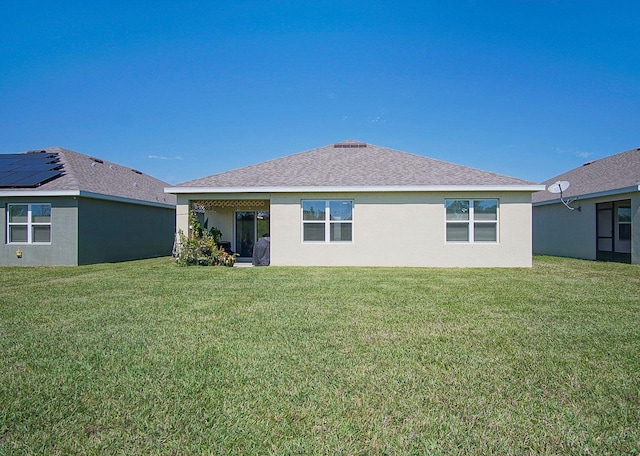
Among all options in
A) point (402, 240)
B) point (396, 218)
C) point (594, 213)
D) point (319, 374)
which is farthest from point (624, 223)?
point (319, 374)

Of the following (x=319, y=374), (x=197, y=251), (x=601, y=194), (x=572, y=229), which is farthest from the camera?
(x=572, y=229)

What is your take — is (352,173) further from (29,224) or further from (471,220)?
(29,224)

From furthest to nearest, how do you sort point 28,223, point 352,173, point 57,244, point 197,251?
point 352,173 → point 28,223 → point 57,244 → point 197,251

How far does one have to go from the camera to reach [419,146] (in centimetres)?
2238

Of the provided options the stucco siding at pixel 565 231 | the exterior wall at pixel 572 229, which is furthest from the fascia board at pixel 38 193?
the stucco siding at pixel 565 231

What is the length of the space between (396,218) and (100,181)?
13.1 m

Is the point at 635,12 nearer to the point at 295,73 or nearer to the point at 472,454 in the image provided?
the point at 295,73

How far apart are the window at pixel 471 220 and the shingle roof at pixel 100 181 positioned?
13857mm

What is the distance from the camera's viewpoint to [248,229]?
58.9 ft

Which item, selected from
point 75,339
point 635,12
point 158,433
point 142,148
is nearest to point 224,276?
point 75,339

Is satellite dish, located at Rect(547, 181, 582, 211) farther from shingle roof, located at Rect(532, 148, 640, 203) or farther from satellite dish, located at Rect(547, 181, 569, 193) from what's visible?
shingle roof, located at Rect(532, 148, 640, 203)

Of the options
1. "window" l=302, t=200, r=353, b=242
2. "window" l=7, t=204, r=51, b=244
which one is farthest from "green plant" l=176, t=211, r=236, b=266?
"window" l=7, t=204, r=51, b=244

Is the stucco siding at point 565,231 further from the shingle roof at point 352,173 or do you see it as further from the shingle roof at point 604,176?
the shingle roof at point 352,173

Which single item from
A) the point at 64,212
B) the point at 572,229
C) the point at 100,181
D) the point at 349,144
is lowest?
the point at 572,229
